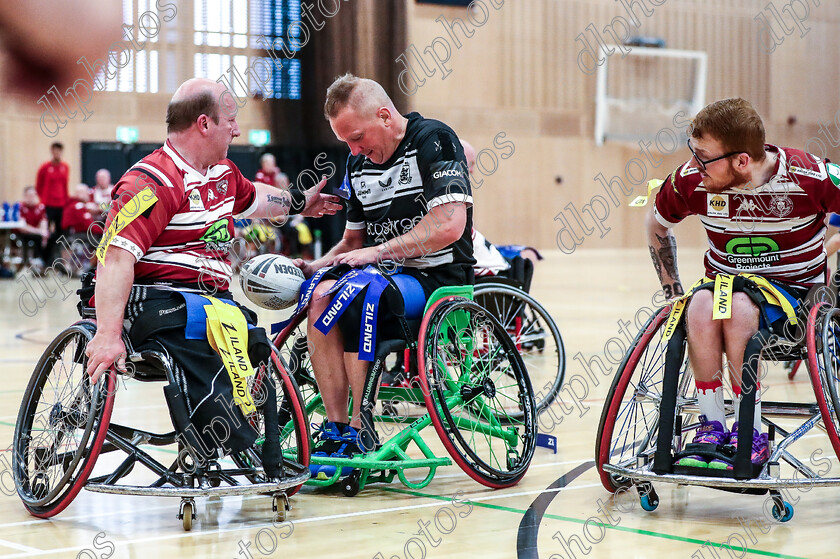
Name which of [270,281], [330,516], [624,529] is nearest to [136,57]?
[270,281]

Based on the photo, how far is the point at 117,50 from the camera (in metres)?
17.3

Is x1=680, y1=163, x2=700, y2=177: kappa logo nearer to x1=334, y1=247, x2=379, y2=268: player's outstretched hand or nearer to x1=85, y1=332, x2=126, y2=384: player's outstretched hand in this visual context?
x1=334, y1=247, x2=379, y2=268: player's outstretched hand

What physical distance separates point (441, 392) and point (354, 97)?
0.96 metres

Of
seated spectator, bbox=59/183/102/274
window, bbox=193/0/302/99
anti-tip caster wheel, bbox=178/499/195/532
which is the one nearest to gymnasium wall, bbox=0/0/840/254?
window, bbox=193/0/302/99

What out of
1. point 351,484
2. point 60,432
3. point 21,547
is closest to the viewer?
point 21,547

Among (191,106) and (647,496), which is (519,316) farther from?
(191,106)

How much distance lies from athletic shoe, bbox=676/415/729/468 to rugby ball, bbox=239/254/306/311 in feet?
4.20

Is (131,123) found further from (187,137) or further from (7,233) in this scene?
(187,137)

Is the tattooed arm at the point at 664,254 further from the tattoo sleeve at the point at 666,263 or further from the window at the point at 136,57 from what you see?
the window at the point at 136,57

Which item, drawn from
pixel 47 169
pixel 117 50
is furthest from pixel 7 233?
pixel 117 50

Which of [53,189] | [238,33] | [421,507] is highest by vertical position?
[238,33]

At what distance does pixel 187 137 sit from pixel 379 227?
0.81 metres

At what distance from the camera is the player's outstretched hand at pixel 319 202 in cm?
359

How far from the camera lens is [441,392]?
3105 millimetres
